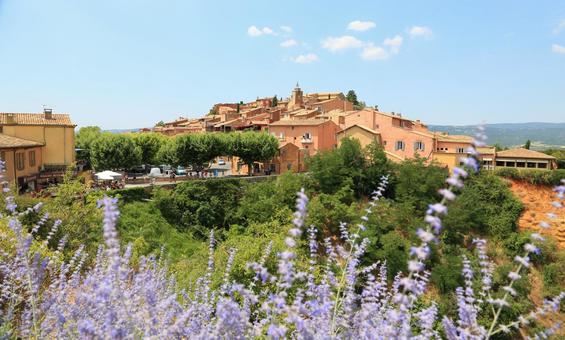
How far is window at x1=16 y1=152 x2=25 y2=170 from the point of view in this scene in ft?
75.3

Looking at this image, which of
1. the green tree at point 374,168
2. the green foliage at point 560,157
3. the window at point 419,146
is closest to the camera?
the green tree at point 374,168

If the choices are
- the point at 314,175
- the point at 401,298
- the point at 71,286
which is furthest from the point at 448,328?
the point at 314,175

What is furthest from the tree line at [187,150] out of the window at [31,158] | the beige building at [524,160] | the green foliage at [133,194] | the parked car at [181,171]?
the beige building at [524,160]

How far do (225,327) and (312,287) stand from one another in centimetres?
133

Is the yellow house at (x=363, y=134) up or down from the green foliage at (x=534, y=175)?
up

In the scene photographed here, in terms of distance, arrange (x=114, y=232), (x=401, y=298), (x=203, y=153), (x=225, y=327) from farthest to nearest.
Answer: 1. (x=203, y=153)
2. (x=225, y=327)
3. (x=114, y=232)
4. (x=401, y=298)

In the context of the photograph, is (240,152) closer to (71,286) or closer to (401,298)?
(71,286)

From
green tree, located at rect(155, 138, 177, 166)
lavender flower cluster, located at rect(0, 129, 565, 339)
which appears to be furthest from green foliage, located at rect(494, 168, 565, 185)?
lavender flower cluster, located at rect(0, 129, 565, 339)

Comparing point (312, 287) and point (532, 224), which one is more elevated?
point (312, 287)

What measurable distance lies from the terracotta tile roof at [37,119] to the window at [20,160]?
528 cm

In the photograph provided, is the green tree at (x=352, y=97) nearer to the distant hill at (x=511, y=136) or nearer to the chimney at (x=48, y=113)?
the distant hill at (x=511, y=136)

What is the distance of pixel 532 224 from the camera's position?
28.5 meters

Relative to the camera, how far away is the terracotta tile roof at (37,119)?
91.8 ft

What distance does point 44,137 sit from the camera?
28.4 m
